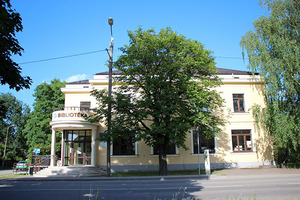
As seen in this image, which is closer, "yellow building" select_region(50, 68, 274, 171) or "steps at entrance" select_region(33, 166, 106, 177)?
"steps at entrance" select_region(33, 166, 106, 177)

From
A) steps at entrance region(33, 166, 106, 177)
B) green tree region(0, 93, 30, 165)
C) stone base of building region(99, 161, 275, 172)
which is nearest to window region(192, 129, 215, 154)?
stone base of building region(99, 161, 275, 172)

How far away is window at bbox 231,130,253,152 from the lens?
2248cm

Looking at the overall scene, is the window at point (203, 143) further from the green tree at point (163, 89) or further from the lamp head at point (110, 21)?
the lamp head at point (110, 21)

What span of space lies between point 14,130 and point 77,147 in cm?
4240

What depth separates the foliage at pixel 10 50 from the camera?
352 inches

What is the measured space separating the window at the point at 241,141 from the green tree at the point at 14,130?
43184mm

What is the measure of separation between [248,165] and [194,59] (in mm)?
12284

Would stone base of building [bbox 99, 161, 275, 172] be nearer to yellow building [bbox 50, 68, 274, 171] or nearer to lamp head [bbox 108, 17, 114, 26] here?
yellow building [bbox 50, 68, 274, 171]

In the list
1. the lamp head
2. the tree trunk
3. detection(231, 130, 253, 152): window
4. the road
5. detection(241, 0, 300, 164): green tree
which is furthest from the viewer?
detection(231, 130, 253, 152): window

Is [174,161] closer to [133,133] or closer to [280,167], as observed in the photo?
[133,133]

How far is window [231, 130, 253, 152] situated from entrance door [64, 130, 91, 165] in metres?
14.3

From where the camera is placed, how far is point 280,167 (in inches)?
814

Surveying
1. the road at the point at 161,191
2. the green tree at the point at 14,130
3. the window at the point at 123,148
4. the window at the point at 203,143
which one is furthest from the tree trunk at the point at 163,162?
the green tree at the point at 14,130

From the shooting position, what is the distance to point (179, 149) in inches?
860
